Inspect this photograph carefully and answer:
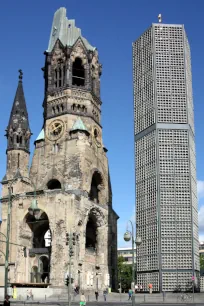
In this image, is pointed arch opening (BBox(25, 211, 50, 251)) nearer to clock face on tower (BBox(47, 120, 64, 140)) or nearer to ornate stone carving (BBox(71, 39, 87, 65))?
clock face on tower (BBox(47, 120, 64, 140))

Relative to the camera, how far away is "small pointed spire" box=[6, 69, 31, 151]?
79.3 m

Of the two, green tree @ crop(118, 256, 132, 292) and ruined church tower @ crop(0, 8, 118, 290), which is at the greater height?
ruined church tower @ crop(0, 8, 118, 290)

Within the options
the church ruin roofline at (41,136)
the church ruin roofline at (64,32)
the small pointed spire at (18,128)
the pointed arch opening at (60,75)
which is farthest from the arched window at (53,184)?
the church ruin roofline at (64,32)

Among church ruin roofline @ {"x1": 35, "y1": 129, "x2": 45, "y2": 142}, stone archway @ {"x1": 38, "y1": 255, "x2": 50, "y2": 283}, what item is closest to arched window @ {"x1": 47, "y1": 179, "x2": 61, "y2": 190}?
church ruin roofline @ {"x1": 35, "y1": 129, "x2": 45, "y2": 142}

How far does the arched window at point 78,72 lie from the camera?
280ft

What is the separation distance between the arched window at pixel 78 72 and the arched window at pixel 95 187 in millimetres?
16610

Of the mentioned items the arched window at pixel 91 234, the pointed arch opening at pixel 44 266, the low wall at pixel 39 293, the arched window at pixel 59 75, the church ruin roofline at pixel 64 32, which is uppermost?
the church ruin roofline at pixel 64 32

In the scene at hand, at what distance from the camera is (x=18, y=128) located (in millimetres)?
80000

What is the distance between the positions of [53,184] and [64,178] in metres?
4.10

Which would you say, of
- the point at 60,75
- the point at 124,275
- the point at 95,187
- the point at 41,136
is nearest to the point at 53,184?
the point at 95,187

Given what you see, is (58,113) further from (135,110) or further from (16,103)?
(135,110)

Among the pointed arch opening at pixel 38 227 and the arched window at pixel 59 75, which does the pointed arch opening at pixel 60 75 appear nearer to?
the arched window at pixel 59 75

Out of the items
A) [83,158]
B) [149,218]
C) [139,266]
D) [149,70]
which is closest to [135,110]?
[149,70]

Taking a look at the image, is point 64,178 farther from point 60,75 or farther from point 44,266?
point 60,75
